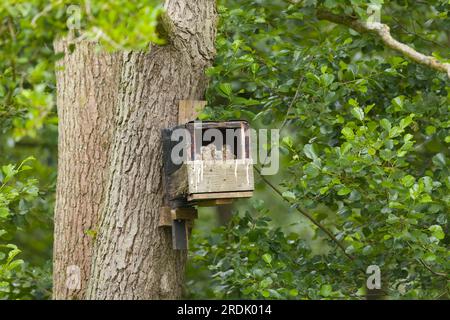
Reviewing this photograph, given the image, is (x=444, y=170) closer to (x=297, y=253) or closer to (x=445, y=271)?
(x=445, y=271)

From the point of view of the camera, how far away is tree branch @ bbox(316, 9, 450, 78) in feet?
13.6

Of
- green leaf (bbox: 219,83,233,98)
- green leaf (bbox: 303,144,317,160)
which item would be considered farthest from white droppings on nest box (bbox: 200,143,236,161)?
green leaf (bbox: 303,144,317,160)

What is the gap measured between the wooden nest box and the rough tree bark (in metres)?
0.24

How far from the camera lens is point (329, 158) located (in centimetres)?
445

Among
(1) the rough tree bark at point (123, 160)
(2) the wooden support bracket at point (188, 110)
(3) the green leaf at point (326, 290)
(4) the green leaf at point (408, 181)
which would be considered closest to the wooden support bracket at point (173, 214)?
(1) the rough tree bark at point (123, 160)

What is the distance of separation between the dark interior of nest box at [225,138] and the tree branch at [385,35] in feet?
3.23

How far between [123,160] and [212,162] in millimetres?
589

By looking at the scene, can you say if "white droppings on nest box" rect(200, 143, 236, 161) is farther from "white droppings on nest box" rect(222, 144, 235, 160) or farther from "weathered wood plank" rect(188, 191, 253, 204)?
"weathered wood plank" rect(188, 191, 253, 204)

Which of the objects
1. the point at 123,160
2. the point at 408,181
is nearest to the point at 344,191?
the point at 408,181

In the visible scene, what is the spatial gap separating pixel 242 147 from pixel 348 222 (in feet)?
5.28

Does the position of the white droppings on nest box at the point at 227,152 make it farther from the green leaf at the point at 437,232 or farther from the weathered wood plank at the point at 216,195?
the green leaf at the point at 437,232

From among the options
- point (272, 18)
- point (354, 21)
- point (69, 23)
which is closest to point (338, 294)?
point (354, 21)

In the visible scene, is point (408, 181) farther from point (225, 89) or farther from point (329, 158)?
point (225, 89)

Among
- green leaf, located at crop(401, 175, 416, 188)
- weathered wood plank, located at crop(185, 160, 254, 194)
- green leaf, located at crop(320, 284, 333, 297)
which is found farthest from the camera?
green leaf, located at crop(320, 284, 333, 297)
